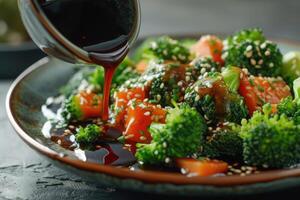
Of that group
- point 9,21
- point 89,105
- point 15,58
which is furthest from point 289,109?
point 9,21

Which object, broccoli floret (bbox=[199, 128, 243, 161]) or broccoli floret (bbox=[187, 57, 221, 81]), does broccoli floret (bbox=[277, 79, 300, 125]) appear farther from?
broccoli floret (bbox=[187, 57, 221, 81])

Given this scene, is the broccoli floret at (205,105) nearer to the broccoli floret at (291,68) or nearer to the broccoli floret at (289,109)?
the broccoli floret at (289,109)

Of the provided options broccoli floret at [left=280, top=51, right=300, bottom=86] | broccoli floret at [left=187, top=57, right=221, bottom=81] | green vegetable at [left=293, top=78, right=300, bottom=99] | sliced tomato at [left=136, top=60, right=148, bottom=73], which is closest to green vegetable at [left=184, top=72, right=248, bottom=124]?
broccoli floret at [left=187, top=57, right=221, bottom=81]

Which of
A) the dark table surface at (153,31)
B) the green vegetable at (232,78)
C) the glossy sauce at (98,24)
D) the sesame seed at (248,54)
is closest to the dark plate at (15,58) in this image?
the dark table surface at (153,31)

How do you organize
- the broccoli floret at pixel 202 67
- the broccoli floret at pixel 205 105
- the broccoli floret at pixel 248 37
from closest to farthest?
the broccoli floret at pixel 205 105 → the broccoli floret at pixel 202 67 → the broccoli floret at pixel 248 37

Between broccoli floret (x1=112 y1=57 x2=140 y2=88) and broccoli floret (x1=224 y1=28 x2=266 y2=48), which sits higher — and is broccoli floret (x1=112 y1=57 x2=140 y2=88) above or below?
below

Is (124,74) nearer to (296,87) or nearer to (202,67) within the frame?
(202,67)
